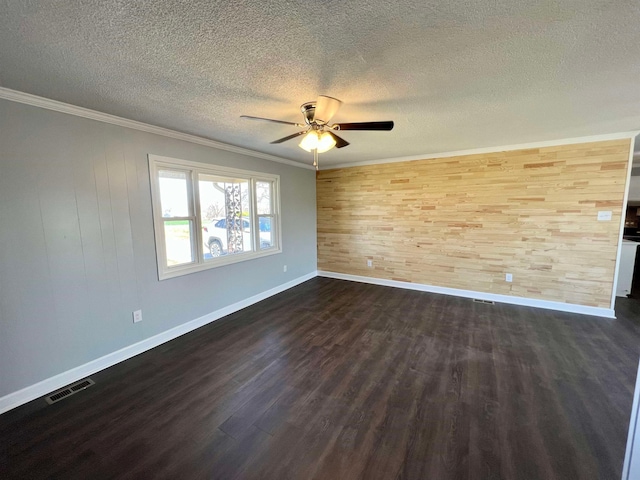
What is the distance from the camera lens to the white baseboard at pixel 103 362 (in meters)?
1.96

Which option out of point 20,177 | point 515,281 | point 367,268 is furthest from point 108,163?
point 515,281

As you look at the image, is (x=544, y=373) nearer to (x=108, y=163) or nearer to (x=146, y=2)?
(x=146, y=2)

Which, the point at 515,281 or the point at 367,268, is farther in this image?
the point at 367,268

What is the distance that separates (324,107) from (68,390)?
10.4 ft

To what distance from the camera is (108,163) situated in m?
2.38

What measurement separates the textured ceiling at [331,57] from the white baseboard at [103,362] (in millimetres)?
2301

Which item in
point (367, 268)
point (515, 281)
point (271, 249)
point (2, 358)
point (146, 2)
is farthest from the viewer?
point (367, 268)

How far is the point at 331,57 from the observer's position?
1484mm

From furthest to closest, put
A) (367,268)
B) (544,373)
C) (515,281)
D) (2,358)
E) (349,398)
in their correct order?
(367,268) < (515,281) < (544,373) < (349,398) < (2,358)

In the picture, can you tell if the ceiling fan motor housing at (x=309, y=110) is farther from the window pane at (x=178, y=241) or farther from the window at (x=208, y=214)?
the window pane at (x=178, y=241)

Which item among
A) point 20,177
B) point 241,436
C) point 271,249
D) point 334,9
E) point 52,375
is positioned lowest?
point 241,436

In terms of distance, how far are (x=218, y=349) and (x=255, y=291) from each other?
139cm

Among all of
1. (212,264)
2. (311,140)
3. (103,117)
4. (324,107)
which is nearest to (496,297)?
(311,140)

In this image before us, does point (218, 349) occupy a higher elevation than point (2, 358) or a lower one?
lower
